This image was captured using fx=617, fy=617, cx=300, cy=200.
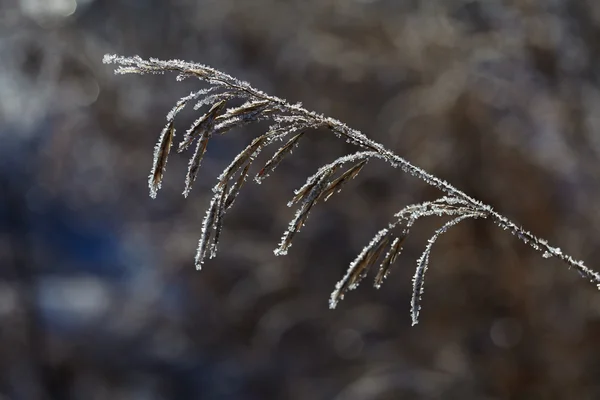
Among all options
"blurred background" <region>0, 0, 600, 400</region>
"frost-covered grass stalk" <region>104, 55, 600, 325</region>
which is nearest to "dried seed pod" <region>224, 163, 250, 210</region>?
"frost-covered grass stalk" <region>104, 55, 600, 325</region>

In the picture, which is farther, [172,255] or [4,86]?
[172,255]

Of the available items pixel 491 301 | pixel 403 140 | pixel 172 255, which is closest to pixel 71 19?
pixel 172 255

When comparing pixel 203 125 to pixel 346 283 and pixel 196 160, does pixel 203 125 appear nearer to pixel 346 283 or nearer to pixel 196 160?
pixel 196 160

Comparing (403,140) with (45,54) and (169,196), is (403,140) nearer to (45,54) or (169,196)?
(169,196)

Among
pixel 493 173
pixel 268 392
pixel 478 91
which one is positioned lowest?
pixel 268 392

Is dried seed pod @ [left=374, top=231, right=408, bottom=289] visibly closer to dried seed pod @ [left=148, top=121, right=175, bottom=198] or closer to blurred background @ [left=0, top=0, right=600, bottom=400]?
dried seed pod @ [left=148, top=121, right=175, bottom=198]

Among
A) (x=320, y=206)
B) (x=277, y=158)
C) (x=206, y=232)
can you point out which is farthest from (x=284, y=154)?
(x=320, y=206)
